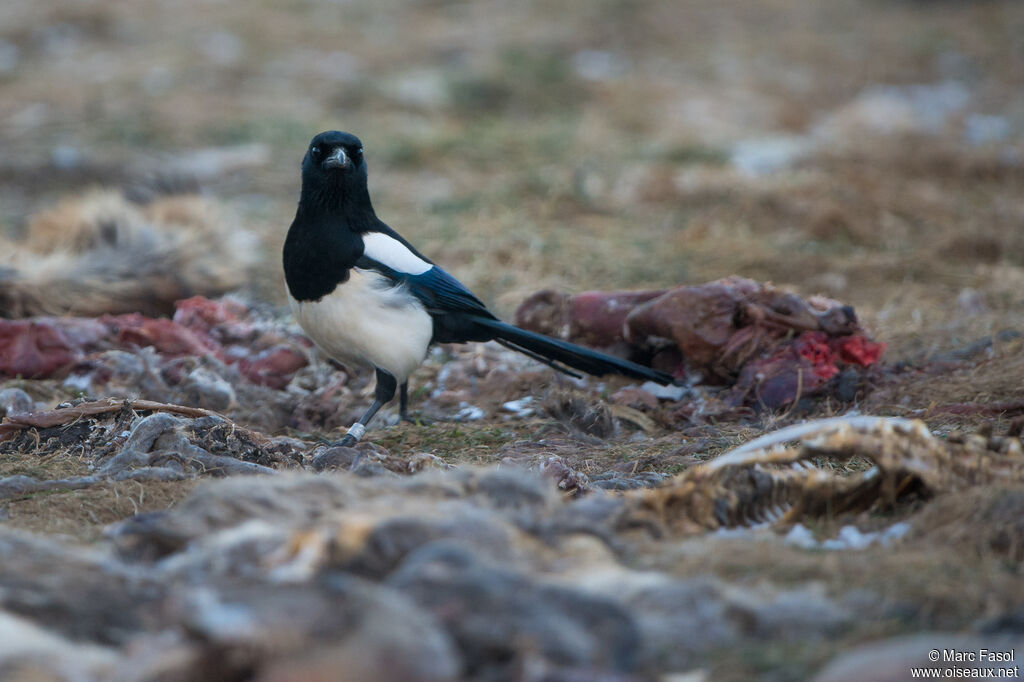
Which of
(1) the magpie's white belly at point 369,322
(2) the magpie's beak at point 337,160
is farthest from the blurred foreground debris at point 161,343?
(2) the magpie's beak at point 337,160

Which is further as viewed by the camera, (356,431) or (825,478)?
(356,431)

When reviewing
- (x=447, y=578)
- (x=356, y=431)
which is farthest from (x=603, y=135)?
(x=447, y=578)

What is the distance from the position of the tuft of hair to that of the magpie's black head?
65.9 inches

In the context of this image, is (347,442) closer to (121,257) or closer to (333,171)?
(333,171)

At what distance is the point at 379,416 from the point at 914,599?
9.25 feet

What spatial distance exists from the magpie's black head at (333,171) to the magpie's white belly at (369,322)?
0.29 metres

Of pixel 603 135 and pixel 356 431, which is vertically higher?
pixel 603 135

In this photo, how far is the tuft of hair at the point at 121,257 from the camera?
5258 mm

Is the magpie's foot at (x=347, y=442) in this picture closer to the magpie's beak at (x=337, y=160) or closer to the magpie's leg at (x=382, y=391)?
the magpie's leg at (x=382, y=391)

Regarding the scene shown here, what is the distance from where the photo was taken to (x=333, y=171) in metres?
4.11

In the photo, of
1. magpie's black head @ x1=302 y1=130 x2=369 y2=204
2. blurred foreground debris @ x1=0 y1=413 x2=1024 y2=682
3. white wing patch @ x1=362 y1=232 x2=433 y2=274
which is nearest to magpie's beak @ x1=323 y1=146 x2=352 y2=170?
magpie's black head @ x1=302 y1=130 x2=369 y2=204

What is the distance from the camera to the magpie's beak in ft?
13.3

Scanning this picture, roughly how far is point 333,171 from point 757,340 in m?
1.73

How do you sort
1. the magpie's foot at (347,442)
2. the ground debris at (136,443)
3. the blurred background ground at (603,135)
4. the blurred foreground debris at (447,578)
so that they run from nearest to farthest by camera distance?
the blurred foreground debris at (447,578) → the ground debris at (136,443) → the magpie's foot at (347,442) → the blurred background ground at (603,135)
